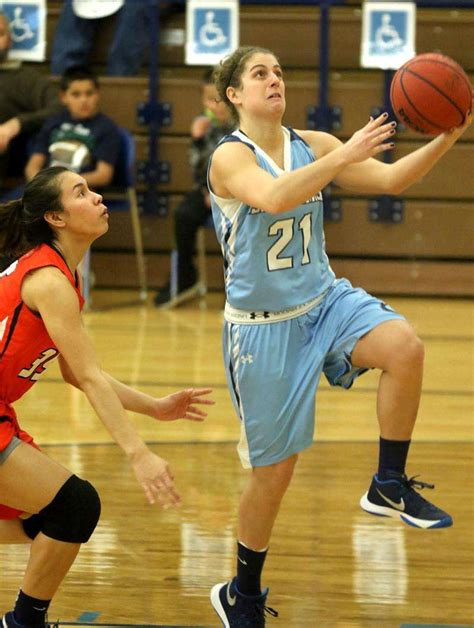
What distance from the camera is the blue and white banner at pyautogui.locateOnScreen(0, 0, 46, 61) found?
28.8 ft

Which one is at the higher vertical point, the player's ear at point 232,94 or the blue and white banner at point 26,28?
the blue and white banner at point 26,28

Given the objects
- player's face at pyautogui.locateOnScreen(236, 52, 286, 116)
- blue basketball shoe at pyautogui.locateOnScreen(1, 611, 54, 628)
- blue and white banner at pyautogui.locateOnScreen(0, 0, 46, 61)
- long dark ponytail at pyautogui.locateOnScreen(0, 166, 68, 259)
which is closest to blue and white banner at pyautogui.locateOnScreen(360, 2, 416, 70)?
blue and white banner at pyautogui.locateOnScreen(0, 0, 46, 61)

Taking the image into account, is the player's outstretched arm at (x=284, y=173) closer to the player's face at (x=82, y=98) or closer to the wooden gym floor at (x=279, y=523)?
the wooden gym floor at (x=279, y=523)

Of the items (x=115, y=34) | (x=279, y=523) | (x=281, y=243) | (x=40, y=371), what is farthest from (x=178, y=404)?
(x=115, y=34)

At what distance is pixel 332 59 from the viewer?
9.08m

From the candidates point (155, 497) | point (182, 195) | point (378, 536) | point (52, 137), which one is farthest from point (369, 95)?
point (155, 497)

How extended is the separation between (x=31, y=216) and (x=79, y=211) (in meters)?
0.13

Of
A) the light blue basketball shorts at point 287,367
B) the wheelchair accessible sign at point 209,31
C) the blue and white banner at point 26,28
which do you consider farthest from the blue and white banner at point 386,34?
the light blue basketball shorts at point 287,367

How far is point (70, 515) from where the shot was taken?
2850mm

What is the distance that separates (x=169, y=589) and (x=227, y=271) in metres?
0.97

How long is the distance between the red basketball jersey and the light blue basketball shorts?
52 centimetres

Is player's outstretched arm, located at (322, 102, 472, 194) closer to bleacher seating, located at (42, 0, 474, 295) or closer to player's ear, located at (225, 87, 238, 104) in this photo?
player's ear, located at (225, 87, 238, 104)

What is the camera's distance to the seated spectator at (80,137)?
8.00 metres

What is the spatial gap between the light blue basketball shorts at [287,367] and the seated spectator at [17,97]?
18.1 feet
